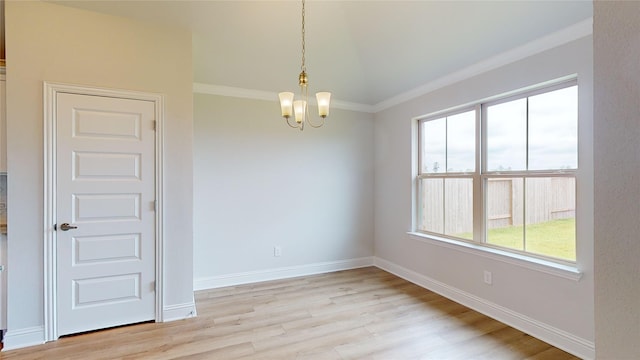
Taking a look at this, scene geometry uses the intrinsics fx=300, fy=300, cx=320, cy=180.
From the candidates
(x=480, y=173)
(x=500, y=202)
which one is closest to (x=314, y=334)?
(x=500, y=202)

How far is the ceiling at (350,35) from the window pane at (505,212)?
127 centimetres

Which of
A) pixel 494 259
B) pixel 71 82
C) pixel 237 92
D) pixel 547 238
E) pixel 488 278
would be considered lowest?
pixel 488 278

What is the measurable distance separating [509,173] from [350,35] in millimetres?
2286

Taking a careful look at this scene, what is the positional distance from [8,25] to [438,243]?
4508 millimetres

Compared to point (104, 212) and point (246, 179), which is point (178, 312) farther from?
point (246, 179)

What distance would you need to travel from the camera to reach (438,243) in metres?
3.54

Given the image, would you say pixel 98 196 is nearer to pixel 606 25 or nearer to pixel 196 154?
pixel 196 154

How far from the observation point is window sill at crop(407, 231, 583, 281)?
2352 millimetres

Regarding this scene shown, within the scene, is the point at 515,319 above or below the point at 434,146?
below

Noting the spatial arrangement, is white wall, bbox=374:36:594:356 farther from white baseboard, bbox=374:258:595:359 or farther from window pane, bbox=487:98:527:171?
window pane, bbox=487:98:527:171

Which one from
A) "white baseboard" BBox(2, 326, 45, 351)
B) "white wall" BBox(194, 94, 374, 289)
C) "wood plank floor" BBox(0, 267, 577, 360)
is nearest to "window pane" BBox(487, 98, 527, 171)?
"wood plank floor" BBox(0, 267, 577, 360)

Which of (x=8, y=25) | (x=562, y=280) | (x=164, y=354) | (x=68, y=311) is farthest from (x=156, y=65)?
(x=562, y=280)

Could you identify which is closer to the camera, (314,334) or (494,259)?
(314,334)

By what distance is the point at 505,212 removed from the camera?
2.96 meters
